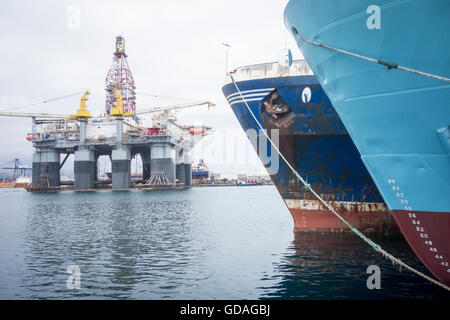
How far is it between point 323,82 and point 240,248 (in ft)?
31.8

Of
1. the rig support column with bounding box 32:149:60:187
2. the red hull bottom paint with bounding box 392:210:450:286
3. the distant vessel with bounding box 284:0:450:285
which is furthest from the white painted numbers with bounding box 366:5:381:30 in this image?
the rig support column with bounding box 32:149:60:187

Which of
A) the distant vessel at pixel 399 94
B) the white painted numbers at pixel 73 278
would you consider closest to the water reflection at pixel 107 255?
the white painted numbers at pixel 73 278

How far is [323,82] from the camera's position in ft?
32.2

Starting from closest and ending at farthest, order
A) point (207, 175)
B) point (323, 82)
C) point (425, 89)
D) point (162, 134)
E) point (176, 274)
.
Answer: point (425, 89)
point (323, 82)
point (176, 274)
point (162, 134)
point (207, 175)

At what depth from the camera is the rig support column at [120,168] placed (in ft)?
279

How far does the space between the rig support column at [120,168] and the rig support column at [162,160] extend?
571cm

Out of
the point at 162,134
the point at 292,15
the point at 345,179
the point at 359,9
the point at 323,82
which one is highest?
the point at 162,134

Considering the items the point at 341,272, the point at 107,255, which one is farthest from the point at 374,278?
the point at 107,255

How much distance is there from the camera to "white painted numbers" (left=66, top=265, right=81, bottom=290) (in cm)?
1147

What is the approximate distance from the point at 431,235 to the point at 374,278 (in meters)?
3.55

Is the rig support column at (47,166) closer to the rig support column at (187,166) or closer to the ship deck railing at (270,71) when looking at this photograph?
the rig support column at (187,166)

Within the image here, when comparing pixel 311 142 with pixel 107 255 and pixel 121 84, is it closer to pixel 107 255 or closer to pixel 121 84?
pixel 107 255
